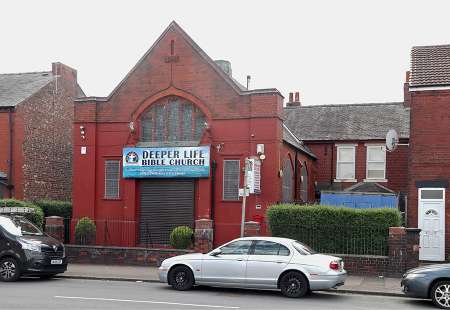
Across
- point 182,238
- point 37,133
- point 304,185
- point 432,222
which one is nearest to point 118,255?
point 182,238

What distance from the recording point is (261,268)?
1423cm

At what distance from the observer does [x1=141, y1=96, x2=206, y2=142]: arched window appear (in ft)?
79.5

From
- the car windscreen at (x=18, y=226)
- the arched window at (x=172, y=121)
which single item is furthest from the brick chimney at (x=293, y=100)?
the car windscreen at (x=18, y=226)

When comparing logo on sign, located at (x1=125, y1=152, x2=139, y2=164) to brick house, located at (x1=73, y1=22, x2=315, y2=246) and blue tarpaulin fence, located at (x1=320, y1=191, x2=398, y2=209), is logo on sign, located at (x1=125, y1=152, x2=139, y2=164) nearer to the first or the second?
brick house, located at (x1=73, y1=22, x2=315, y2=246)

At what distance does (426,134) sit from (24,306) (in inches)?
629

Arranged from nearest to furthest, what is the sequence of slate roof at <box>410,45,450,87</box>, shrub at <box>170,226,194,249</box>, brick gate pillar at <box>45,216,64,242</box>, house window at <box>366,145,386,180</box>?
shrub at <box>170,226,194,249</box>, brick gate pillar at <box>45,216,64,242</box>, slate roof at <box>410,45,450,87</box>, house window at <box>366,145,386,180</box>

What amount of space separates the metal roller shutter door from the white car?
8.87m

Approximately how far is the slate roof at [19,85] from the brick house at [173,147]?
6479 mm

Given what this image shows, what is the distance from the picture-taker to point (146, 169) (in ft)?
79.1

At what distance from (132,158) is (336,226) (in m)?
9.36

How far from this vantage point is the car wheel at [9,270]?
16.1m

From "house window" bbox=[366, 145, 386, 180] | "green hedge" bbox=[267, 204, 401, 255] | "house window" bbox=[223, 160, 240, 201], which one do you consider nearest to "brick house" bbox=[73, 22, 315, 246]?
"house window" bbox=[223, 160, 240, 201]

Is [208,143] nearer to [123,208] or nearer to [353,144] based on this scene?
[123,208]

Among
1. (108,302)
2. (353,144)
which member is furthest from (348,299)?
(353,144)
